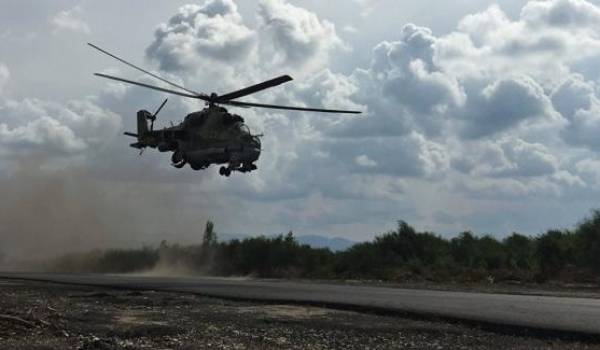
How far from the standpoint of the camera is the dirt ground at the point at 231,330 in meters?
12.4

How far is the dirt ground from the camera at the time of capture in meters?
12.4

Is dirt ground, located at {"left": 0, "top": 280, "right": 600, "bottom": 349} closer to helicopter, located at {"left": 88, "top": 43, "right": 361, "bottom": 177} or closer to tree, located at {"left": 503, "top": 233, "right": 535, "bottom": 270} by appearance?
helicopter, located at {"left": 88, "top": 43, "right": 361, "bottom": 177}

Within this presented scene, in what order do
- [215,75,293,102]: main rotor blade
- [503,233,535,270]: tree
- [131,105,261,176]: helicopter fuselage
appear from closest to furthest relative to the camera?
[215,75,293,102]: main rotor blade < [131,105,261,176]: helicopter fuselage < [503,233,535,270]: tree

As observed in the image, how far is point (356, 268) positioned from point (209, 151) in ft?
55.6

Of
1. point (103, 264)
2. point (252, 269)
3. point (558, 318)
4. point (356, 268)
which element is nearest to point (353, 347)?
point (558, 318)

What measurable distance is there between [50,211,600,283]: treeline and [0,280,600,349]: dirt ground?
22094mm

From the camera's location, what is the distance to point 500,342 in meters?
13.0

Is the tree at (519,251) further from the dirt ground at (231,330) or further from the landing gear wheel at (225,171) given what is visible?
the dirt ground at (231,330)

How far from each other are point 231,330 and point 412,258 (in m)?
32.7

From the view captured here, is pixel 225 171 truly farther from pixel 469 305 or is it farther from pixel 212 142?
pixel 469 305

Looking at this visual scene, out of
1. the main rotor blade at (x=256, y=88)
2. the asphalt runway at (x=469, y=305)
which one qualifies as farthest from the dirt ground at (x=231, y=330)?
the main rotor blade at (x=256, y=88)

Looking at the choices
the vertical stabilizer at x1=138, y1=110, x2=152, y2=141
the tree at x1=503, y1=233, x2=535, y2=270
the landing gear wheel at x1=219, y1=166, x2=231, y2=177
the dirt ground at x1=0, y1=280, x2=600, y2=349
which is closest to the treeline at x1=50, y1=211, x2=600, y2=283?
the tree at x1=503, y1=233, x2=535, y2=270

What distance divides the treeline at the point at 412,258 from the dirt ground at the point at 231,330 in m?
22.1

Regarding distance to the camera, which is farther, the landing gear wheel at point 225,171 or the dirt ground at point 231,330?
the landing gear wheel at point 225,171
